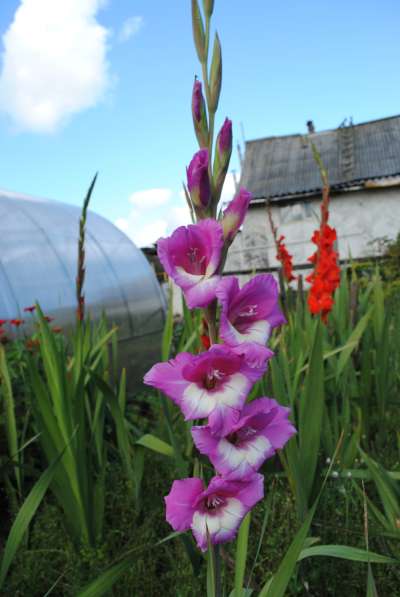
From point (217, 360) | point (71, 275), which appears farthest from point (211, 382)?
point (71, 275)

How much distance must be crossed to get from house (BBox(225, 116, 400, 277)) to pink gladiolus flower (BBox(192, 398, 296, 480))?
14.0 m

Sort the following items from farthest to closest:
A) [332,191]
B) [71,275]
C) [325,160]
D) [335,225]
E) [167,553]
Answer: [325,160] < [332,191] < [335,225] < [71,275] < [167,553]

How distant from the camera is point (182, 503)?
74 centimetres

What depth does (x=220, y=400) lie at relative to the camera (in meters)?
0.68

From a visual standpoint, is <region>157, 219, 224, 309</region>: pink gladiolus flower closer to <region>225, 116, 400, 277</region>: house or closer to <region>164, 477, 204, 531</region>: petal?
<region>164, 477, 204, 531</region>: petal

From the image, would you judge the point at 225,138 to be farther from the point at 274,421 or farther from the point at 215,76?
the point at 274,421

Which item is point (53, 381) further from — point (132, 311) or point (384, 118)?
point (384, 118)

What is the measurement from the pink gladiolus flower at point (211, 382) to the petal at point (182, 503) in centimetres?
12

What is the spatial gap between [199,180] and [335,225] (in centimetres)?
1602

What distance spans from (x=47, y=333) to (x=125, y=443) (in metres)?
0.48

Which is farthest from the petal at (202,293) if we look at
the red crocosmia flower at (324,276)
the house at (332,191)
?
the house at (332,191)

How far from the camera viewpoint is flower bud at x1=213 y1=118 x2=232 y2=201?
0.76 meters

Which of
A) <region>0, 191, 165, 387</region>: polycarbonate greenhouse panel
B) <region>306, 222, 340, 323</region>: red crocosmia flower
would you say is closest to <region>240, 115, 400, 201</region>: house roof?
<region>0, 191, 165, 387</region>: polycarbonate greenhouse panel

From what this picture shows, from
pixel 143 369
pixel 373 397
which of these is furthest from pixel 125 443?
pixel 143 369
